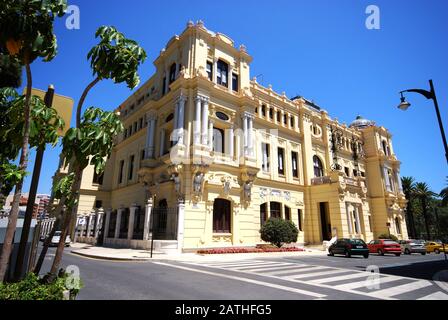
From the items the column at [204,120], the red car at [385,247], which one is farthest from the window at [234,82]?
the red car at [385,247]

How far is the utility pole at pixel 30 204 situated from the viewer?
5113 mm

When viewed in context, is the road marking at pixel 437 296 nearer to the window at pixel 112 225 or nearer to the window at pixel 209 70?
the window at pixel 209 70

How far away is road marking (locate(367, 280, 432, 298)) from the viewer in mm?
7388

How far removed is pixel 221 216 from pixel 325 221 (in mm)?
14698

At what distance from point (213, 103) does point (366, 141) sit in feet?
102

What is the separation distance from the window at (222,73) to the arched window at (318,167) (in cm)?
1594

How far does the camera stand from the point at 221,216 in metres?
22.7

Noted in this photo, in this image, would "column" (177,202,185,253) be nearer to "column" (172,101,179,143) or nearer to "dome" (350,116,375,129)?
"column" (172,101,179,143)

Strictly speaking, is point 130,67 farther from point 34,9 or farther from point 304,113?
point 304,113

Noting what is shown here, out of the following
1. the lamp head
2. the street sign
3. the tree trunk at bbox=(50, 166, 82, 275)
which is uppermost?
the lamp head

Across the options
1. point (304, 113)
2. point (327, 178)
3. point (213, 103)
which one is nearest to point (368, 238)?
point (327, 178)

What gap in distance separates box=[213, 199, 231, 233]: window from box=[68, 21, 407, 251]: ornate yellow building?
3.4 inches

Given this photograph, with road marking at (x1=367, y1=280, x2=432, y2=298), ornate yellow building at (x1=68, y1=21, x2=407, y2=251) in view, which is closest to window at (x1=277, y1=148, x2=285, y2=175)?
ornate yellow building at (x1=68, y1=21, x2=407, y2=251)
